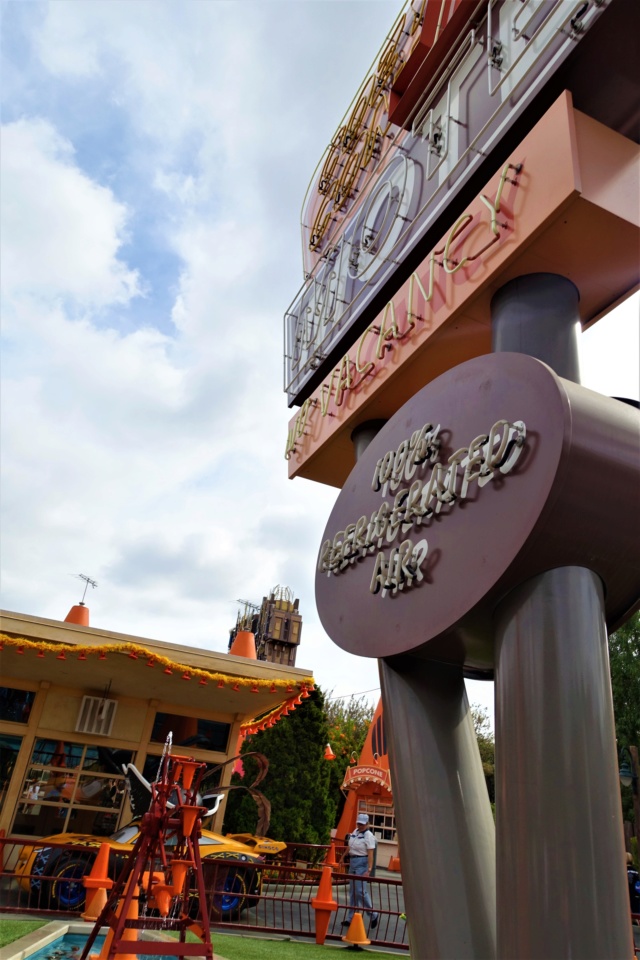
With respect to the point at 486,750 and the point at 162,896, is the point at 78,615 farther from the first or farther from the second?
the point at 486,750

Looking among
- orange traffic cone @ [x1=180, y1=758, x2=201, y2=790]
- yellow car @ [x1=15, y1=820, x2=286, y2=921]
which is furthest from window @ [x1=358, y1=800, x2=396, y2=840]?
orange traffic cone @ [x1=180, y1=758, x2=201, y2=790]

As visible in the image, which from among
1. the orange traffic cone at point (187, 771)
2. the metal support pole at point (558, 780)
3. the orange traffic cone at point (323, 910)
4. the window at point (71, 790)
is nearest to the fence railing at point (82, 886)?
the orange traffic cone at point (323, 910)

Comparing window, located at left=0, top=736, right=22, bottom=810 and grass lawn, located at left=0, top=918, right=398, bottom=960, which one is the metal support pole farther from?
window, located at left=0, top=736, right=22, bottom=810

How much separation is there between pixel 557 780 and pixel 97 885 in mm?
6750

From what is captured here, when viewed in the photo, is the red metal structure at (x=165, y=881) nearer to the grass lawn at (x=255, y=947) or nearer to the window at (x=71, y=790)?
the grass lawn at (x=255, y=947)

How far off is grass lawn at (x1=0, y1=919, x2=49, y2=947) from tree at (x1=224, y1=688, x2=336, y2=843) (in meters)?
14.0

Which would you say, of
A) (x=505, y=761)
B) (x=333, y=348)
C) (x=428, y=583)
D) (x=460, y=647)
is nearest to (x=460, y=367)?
(x=428, y=583)

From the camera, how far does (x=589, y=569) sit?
3184 millimetres

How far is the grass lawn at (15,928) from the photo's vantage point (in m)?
5.92

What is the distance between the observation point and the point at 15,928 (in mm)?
6559

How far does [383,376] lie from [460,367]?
133 centimetres

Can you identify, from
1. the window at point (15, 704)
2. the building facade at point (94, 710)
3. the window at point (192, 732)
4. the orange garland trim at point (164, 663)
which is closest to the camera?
the orange garland trim at point (164, 663)

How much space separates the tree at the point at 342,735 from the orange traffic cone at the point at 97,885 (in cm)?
1571

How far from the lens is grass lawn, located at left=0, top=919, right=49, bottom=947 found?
5920mm
